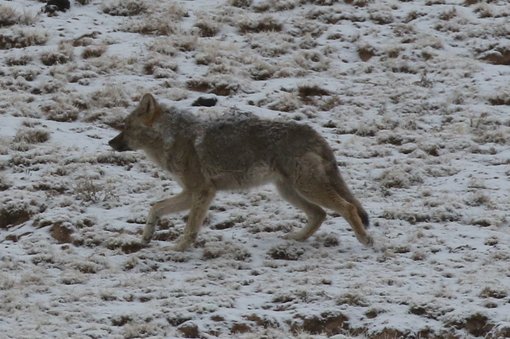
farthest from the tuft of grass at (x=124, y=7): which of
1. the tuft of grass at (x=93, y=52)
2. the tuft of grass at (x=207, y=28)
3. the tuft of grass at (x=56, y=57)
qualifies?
the tuft of grass at (x=56, y=57)

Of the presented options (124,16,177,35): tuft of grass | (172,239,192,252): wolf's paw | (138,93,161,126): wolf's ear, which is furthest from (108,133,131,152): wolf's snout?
(124,16,177,35): tuft of grass

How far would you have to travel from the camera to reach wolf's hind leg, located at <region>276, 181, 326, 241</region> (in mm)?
10891

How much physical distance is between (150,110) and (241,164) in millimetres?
1470

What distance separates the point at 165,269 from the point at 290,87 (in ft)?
22.7

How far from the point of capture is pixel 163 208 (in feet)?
35.2

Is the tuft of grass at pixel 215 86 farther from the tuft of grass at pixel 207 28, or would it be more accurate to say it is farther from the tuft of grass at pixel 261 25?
the tuft of grass at pixel 261 25

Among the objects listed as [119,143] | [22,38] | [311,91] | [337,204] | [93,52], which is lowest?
[311,91]

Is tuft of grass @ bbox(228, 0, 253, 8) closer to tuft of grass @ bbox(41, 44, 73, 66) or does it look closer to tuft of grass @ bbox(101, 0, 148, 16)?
tuft of grass @ bbox(101, 0, 148, 16)

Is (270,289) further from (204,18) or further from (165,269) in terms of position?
(204,18)

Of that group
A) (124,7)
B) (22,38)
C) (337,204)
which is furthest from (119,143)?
(124,7)

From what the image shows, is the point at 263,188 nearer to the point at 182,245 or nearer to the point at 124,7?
the point at 182,245

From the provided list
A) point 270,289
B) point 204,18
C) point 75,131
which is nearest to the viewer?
point 270,289

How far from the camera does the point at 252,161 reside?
1092 centimetres

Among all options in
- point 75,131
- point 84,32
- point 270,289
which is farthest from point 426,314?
point 84,32
